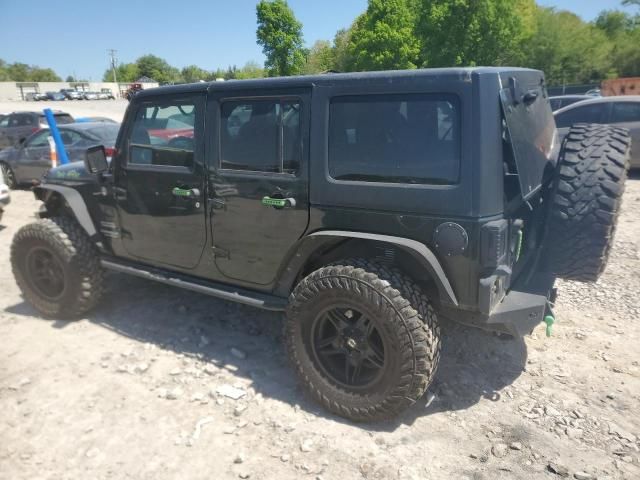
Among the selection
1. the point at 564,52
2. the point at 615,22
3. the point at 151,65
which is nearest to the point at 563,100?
the point at 564,52

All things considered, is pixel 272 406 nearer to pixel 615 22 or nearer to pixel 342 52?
pixel 342 52

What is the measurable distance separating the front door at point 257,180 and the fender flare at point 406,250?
11cm

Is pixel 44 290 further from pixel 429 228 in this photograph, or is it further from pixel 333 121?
pixel 429 228

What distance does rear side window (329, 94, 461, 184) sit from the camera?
252 centimetres

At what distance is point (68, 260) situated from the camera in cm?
403

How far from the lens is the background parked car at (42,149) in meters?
9.13

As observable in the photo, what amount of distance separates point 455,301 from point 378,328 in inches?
17.7

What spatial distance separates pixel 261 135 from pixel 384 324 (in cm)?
144

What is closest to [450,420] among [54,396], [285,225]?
[285,225]

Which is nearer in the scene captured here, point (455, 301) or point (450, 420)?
point (455, 301)

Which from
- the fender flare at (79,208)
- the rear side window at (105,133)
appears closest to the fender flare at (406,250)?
the fender flare at (79,208)

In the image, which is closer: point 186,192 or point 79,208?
point 186,192

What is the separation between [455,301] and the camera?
2600 millimetres

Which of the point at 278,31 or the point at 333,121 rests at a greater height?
the point at 278,31
